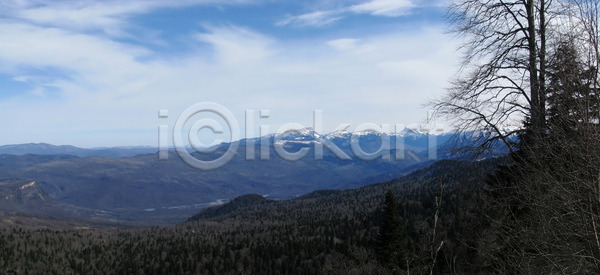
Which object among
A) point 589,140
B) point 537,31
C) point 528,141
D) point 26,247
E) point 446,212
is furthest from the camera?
point 26,247

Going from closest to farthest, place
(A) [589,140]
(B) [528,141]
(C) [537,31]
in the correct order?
1. (A) [589,140]
2. (B) [528,141]
3. (C) [537,31]

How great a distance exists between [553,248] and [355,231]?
108 m

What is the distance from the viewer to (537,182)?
8.52 metres

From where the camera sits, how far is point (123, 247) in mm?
153750

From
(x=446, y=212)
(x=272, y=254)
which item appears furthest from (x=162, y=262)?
(x=446, y=212)

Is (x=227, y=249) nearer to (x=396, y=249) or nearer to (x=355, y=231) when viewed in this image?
(x=355, y=231)

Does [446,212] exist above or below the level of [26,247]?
above

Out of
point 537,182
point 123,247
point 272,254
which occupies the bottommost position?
point 123,247

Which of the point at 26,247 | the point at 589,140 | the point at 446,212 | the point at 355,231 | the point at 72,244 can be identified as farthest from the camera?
the point at 72,244

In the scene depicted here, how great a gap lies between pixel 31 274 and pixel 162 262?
36936 mm

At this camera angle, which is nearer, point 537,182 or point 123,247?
point 537,182

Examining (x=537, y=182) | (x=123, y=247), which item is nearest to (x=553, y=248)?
(x=537, y=182)

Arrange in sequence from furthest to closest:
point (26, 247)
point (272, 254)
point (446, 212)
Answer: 1. point (26, 247)
2. point (272, 254)
3. point (446, 212)

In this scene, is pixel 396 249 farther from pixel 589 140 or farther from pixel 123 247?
pixel 123 247
